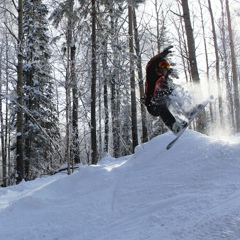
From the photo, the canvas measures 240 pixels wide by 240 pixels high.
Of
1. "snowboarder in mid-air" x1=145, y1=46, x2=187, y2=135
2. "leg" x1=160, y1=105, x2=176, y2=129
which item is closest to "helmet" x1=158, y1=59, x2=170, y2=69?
"snowboarder in mid-air" x1=145, y1=46, x2=187, y2=135

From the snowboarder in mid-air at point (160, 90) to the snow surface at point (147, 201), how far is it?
557mm

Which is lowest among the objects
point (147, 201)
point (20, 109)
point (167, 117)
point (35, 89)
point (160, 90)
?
point (147, 201)

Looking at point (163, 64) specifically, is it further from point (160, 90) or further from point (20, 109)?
point (20, 109)

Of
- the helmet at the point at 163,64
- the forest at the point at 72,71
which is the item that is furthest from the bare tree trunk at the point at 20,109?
the helmet at the point at 163,64

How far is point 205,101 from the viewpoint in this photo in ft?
18.7

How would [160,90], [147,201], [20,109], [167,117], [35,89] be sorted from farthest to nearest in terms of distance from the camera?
[35,89], [20,109], [167,117], [160,90], [147,201]

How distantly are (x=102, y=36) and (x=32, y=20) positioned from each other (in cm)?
606

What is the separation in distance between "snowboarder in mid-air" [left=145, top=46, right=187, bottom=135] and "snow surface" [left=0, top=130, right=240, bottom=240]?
21.9 inches

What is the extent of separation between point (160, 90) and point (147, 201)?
2.39 metres

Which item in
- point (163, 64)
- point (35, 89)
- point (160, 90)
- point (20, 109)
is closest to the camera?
point (163, 64)

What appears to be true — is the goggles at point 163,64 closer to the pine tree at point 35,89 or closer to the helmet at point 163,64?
the helmet at point 163,64

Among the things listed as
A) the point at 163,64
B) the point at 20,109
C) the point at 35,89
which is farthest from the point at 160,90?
the point at 35,89

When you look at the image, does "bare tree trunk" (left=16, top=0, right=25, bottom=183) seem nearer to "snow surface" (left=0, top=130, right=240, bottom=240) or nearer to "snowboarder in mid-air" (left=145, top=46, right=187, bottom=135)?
"snow surface" (left=0, top=130, right=240, bottom=240)

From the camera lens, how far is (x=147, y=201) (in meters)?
3.92
